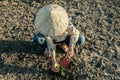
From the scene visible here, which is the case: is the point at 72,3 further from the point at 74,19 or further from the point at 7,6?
the point at 7,6

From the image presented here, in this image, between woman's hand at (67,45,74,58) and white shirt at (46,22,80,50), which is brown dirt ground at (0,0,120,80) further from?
white shirt at (46,22,80,50)

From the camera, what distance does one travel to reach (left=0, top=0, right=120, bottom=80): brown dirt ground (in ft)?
9.60

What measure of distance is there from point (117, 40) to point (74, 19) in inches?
21.1

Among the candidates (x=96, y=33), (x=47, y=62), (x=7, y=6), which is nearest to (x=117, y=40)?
(x=96, y=33)

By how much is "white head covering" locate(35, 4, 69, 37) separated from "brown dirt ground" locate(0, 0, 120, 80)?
65 cm

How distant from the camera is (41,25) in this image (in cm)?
240

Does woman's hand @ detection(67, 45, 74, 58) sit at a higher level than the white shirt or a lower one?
lower

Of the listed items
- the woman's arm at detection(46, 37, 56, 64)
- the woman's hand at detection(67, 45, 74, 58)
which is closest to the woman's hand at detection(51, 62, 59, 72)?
the woman's arm at detection(46, 37, 56, 64)

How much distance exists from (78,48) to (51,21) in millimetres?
856

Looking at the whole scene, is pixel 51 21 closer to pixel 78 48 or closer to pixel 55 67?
pixel 55 67

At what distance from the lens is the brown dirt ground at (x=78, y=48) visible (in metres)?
2.93

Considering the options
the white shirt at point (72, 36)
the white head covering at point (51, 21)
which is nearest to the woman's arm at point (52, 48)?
the white shirt at point (72, 36)

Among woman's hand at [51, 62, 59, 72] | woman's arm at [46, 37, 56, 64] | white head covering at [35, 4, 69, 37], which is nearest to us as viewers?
white head covering at [35, 4, 69, 37]

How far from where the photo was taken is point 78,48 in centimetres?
313
